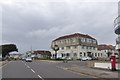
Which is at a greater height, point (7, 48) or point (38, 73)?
point (7, 48)

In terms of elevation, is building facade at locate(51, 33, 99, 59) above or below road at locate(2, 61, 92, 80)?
above

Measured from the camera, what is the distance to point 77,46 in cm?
10175

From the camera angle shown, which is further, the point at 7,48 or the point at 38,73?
the point at 7,48

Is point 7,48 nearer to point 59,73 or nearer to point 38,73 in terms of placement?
point 38,73

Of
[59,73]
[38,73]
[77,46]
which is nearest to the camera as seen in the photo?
[38,73]

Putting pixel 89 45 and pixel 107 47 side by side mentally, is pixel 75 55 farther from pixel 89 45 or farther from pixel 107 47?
pixel 107 47

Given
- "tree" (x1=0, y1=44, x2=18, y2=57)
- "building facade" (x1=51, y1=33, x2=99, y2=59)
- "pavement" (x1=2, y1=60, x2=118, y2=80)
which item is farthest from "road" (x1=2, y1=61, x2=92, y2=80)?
"tree" (x1=0, y1=44, x2=18, y2=57)

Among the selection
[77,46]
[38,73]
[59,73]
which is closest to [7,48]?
[77,46]

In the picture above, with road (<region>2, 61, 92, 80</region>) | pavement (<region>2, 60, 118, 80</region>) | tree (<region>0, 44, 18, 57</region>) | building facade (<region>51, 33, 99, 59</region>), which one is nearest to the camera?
pavement (<region>2, 60, 118, 80</region>)

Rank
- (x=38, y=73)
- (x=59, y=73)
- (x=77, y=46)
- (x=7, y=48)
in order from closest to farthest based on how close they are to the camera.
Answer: (x=38, y=73)
(x=59, y=73)
(x=77, y=46)
(x=7, y=48)

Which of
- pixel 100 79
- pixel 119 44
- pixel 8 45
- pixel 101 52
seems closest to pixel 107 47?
pixel 101 52

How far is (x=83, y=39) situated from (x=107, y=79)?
8722cm

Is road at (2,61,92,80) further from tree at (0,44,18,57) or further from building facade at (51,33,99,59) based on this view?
tree at (0,44,18,57)

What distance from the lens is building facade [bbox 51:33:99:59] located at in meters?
102
